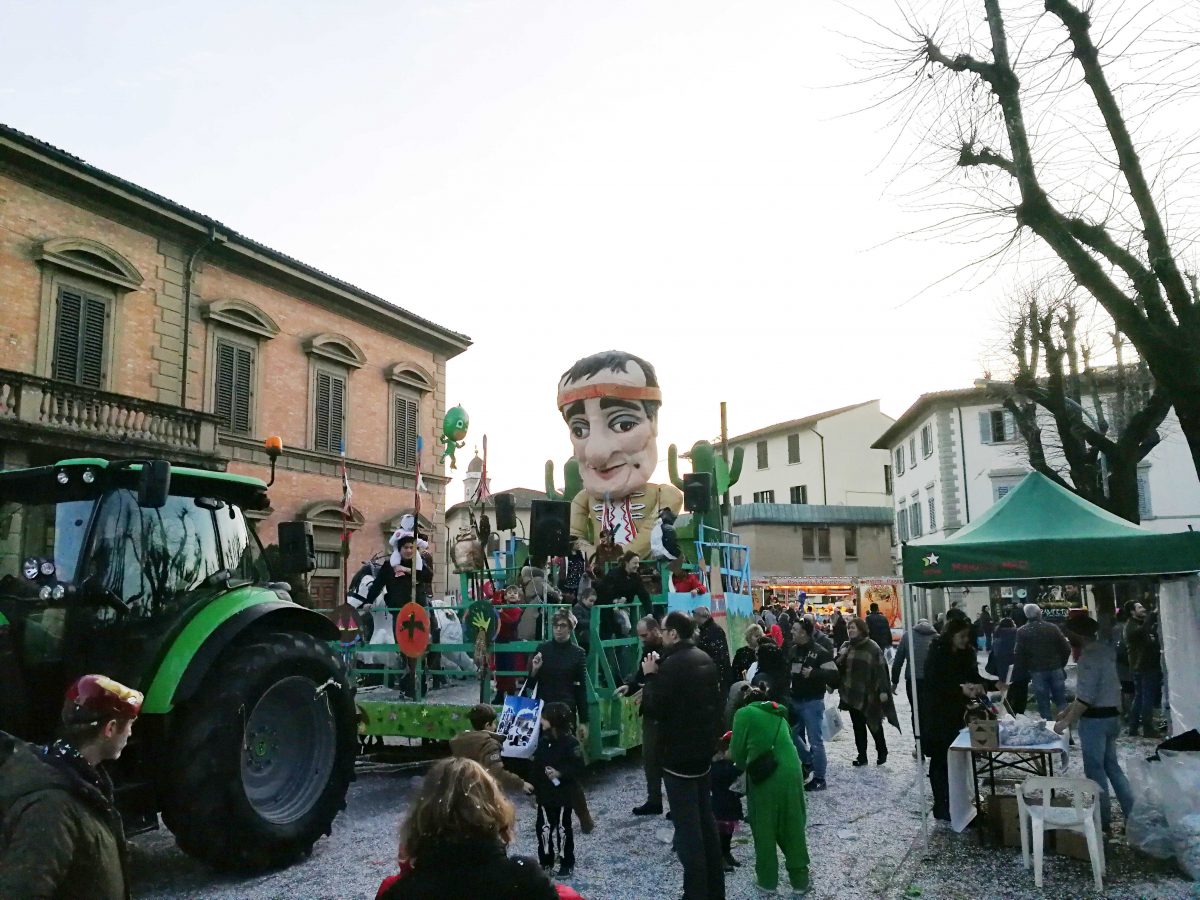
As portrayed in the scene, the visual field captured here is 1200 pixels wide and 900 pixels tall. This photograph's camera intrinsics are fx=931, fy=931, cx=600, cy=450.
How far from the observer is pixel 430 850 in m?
2.29

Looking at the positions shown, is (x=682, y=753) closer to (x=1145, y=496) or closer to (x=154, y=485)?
(x=154, y=485)

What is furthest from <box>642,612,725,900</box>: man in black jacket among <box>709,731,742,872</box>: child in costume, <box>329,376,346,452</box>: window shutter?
<box>329,376,346,452</box>: window shutter

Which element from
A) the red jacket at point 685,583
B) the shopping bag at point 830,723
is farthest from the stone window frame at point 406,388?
the shopping bag at point 830,723

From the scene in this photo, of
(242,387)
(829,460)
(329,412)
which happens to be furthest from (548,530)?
(829,460)

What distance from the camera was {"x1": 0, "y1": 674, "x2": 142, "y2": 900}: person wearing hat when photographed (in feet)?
7.32

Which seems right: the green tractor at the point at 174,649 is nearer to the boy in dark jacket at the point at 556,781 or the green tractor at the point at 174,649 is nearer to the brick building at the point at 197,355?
the boy in dark jacket at the point at 556,781

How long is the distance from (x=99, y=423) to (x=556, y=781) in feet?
42.4

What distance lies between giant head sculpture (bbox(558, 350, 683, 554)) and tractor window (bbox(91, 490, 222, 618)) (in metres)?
6.44

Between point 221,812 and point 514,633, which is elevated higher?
point 514,633

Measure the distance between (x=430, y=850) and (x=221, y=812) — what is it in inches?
126

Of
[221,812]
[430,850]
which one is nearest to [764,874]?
[221,812]

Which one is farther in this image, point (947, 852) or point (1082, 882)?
point (947, 852)

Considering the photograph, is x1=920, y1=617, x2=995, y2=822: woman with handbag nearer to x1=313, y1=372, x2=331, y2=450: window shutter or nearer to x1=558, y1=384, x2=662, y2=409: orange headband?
x1=558, y1=384, x2=662, y2=409: orange headband

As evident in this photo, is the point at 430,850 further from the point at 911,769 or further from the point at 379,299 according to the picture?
the point at 379,299
